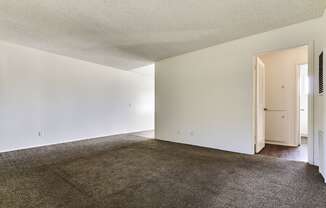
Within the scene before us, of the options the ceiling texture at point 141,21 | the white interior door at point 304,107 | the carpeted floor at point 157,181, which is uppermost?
the ceiling texture at point 141,21

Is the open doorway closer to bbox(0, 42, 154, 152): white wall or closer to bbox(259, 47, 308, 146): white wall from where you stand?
bbox(259, 47, 308, 146): white wall

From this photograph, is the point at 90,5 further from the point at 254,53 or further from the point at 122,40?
the point at 254,53

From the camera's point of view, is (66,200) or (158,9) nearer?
(66,200)

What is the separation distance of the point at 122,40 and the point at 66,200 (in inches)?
125

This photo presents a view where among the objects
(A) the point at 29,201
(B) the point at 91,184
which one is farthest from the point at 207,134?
(A) the point at 29,201

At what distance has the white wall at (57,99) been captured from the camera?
4281mm

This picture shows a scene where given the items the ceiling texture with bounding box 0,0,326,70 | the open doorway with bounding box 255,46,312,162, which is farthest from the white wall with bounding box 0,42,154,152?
the open doorway with bounding box 255,46,312,162

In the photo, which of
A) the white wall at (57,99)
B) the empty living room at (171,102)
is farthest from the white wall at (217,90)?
the white wall at (57,99)

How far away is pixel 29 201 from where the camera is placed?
76.2 inches

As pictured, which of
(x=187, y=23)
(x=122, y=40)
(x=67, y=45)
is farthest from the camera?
(x=67, y=45)

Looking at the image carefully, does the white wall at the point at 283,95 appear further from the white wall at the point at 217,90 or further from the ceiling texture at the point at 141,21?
the ceiling texture at the point at 141,21

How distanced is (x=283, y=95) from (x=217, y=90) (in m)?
1.95

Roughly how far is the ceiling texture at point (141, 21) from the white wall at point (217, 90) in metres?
0.26

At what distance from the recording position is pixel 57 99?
5.11 meters
